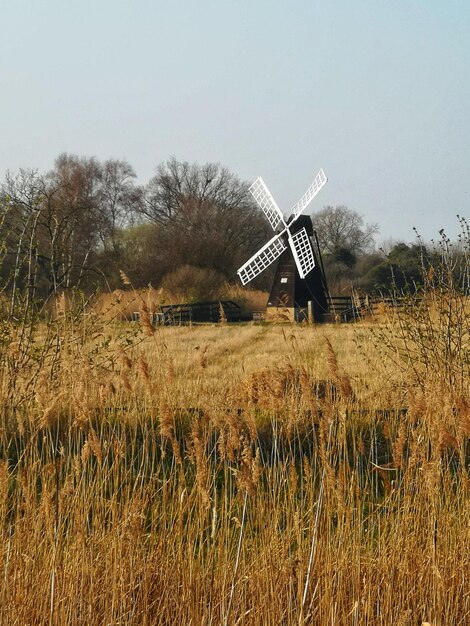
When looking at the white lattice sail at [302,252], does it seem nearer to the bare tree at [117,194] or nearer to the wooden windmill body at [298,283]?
the wooden windmill body at [298,283]

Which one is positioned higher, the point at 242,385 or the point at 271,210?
the point at 271,210

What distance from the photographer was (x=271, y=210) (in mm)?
30422

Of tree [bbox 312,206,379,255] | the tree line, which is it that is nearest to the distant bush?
the tree line

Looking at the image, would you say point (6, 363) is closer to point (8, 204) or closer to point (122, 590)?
point (8, 204)

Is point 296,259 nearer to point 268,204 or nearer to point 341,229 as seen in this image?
point 268,204

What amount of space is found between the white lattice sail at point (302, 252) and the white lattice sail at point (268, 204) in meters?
1.25

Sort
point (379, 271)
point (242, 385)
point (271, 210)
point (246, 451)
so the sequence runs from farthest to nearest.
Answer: point (379, 271), point (271, 210), point (242, 385), point (246, 451)

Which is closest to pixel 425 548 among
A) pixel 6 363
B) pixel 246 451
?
pixel 246 451

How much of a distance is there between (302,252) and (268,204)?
2.94 meters

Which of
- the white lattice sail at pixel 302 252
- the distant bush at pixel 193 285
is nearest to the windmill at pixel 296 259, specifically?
the white lattice sail at pixel 302 252

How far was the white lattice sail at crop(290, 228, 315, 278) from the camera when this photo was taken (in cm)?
2834

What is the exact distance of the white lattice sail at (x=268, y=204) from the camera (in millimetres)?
30125

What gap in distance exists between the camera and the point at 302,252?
2859 centimetres

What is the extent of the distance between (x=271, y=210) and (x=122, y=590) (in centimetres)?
2757
